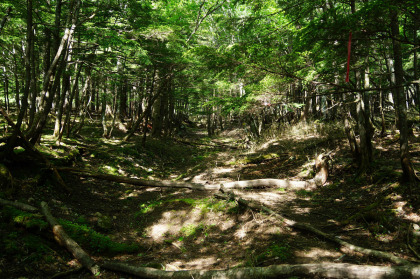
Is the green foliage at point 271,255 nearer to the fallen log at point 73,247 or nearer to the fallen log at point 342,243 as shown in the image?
the fallen log at point 342,243

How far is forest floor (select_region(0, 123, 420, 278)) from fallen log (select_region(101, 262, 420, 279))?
48 cm

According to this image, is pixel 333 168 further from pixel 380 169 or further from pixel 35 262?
pixel 35 262

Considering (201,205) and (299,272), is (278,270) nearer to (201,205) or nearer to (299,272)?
(299,272)

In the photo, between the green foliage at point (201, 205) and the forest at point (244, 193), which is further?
the green foliage at point (201, 205)

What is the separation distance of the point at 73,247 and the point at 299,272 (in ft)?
12.3

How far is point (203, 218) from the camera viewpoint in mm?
6555

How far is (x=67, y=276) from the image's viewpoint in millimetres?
3455

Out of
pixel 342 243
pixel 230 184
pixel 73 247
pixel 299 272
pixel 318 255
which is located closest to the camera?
pixel 299 272

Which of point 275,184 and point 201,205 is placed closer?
point 201,205

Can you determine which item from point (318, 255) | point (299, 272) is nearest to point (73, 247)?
point (299, 272)

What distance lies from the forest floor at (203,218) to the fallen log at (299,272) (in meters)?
0.48

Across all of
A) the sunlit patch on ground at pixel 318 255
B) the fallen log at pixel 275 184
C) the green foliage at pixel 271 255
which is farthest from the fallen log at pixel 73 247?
the fallen log at pixel 275 184

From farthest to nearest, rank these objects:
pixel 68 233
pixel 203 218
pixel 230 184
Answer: pixel 230 184 → pixel 203 218 → pixel 68 233

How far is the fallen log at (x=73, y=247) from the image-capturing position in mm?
3740
